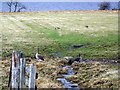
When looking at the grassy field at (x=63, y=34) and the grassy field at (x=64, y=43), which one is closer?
the grassy field at (x=64, y=43)

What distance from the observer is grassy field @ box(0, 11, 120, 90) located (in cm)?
1087

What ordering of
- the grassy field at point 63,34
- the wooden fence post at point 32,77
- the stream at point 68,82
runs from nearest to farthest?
the wooden fence post at point 32,77 → the stream at point 68,82 → the grassy field at point 63,34

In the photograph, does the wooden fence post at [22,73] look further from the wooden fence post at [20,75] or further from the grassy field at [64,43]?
the grassy field at [64,43]

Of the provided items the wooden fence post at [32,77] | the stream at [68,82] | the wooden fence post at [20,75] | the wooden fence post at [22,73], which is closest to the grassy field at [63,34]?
the stream at [68,82]

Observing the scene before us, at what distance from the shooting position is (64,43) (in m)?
14.7

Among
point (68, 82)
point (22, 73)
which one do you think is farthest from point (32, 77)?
point (68, 82)

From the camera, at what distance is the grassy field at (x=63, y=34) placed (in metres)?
13.8

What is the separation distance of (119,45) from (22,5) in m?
11.2

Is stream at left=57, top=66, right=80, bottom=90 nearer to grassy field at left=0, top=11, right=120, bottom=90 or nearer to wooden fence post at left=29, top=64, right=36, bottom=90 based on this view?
grassy field at left=0, top=11, right=120, bottom=90

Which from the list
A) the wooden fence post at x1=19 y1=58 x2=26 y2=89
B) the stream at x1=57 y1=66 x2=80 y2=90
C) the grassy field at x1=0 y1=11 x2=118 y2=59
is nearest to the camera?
the wooden fence post at x1=19 y1=58 x2=26 y2=89

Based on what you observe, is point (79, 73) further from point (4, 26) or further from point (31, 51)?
point (4, 26)

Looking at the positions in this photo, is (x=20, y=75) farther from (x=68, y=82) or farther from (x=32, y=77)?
(x=68, y=82)

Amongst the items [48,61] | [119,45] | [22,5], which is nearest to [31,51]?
[48,61]

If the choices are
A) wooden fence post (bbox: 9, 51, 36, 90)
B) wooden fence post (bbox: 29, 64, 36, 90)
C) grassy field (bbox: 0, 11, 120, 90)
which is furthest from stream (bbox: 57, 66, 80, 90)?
wooden fence post (bbox: 29, 64, 36, 90)
